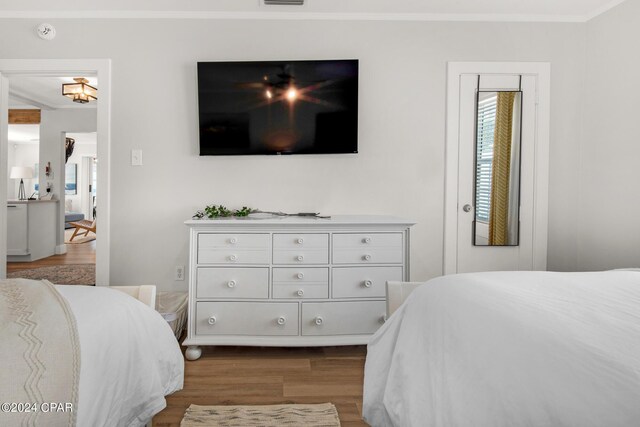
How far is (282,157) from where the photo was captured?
3068 millimetres

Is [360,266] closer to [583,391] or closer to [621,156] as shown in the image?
[583,391]

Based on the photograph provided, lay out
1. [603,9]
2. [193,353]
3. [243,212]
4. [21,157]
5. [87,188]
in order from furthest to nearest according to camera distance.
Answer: [87,188]
[21,157]
[603,9]
[243,212]
[193,353]

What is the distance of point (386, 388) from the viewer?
1283mm

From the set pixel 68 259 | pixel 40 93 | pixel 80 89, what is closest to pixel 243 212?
pixel 80 89

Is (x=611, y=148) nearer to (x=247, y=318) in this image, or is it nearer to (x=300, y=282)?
(x=300, y=282)

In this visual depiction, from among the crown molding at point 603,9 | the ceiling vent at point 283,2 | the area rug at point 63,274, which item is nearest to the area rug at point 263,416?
the ceiling vent at point 283,2

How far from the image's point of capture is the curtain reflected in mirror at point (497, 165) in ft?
10.1

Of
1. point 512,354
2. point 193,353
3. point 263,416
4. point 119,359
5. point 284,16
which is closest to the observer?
point 512,354

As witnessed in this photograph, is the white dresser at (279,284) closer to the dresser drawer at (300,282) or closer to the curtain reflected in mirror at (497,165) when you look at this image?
the dresser drawer at (300,282)

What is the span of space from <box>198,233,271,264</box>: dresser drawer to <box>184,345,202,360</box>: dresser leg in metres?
0.57

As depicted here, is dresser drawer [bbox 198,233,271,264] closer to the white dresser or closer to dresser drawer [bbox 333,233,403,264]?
the white dresser

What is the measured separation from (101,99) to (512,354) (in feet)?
10.8

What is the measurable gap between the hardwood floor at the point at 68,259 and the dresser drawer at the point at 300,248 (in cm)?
436

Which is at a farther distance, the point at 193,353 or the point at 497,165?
→ the point at 497,165
